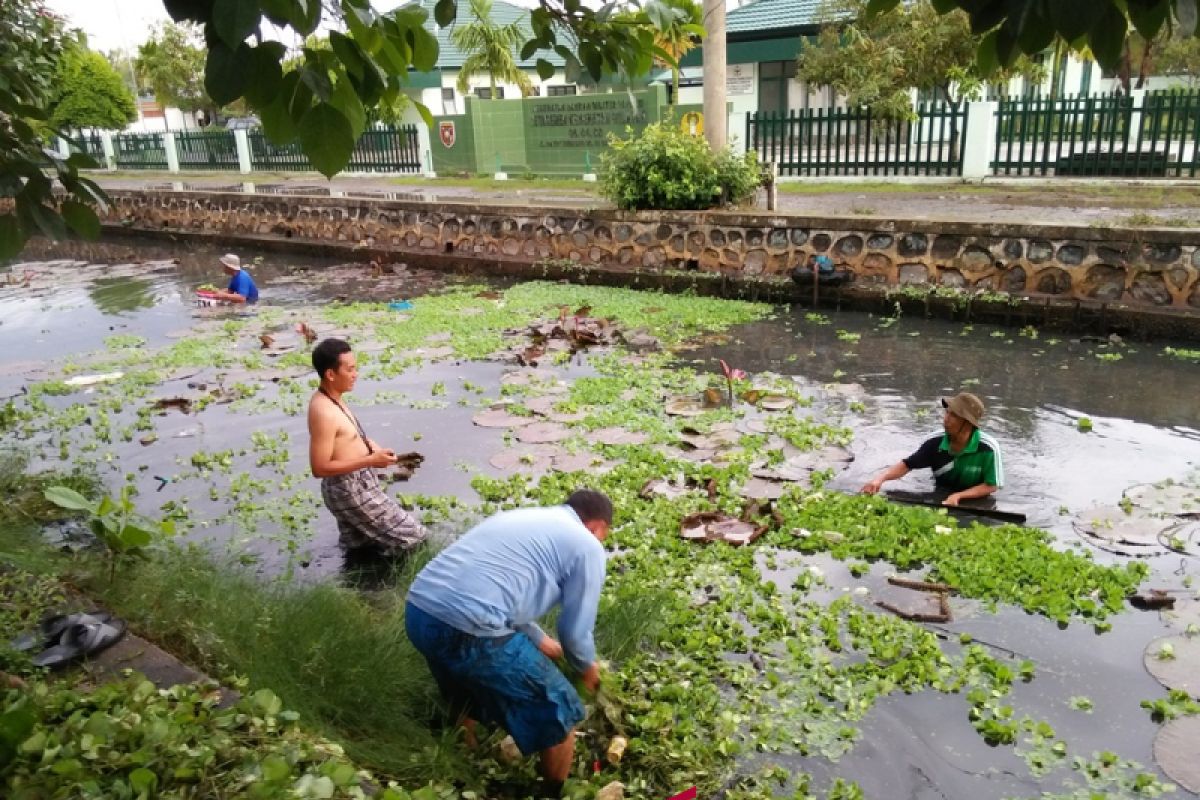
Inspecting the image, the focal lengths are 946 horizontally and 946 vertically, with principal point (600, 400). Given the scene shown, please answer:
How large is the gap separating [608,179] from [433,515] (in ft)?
31.3

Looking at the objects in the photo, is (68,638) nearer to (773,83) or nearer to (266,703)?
(266,703)

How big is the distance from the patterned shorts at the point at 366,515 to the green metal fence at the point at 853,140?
12644 millimetres

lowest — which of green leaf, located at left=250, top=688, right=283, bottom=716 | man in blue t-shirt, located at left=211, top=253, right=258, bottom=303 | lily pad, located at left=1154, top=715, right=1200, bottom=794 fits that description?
lily pad, located at left=1154, top=715, right=1200, bottom=794

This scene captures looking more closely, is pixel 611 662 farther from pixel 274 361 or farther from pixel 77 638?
pixel 274 361

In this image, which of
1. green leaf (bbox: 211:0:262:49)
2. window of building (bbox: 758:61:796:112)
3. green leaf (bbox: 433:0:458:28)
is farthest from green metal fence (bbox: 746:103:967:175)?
green leaf (bbox: 211:0:262:49)

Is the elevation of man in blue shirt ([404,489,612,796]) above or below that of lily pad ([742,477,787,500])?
above

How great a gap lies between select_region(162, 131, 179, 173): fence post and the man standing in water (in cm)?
3103

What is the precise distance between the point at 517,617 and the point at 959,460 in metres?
4.11

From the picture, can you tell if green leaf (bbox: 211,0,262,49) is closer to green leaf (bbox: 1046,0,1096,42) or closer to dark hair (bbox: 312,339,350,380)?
green leaf (bbox: 1046,0,1096,42)

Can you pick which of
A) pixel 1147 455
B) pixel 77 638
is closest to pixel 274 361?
pixel 77 638

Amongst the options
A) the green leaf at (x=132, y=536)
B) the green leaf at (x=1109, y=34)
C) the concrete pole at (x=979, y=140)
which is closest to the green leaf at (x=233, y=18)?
the green leaf at (x=1109, y=34)

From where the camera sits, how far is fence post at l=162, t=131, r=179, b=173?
104ft

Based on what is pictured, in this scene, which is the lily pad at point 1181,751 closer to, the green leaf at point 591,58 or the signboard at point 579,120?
the green leaf at point 591,58

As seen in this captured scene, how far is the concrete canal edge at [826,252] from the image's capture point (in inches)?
416
